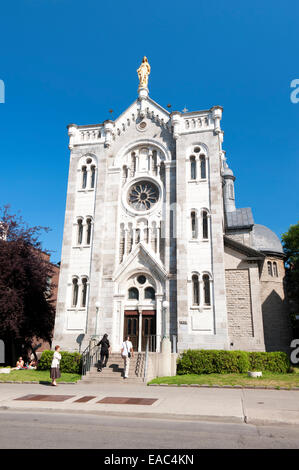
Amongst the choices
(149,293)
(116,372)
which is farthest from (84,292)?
(116,372)

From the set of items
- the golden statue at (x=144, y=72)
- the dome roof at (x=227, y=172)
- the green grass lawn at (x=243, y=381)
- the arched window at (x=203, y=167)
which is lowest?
the green grass lawn at (x=243, y=381)

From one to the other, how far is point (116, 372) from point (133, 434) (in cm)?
1217

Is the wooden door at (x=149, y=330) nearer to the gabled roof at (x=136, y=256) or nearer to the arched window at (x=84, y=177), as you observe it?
the gabled roof at (x=136, y=256)

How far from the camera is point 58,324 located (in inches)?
976

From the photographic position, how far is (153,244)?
25688 millimetres

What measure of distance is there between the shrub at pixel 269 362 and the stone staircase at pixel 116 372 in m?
6.54

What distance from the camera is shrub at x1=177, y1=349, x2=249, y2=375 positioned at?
19.9 meters

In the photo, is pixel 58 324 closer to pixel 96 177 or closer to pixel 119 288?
pixel 119 288

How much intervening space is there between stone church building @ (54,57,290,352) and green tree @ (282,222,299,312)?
11013 mm

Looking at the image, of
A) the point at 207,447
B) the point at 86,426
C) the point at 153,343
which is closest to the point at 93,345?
the point at 153,343

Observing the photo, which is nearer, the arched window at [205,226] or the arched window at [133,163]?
the arched window at [205,226]

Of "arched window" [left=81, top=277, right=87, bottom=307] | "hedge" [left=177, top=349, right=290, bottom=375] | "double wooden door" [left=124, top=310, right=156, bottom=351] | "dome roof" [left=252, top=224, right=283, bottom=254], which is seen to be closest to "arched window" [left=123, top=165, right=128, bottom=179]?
"arched window" [left=81, top=277, right=87, bottom=307]

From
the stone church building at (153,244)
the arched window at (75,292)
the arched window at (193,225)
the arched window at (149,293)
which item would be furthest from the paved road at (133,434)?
the arched window at (193,225)

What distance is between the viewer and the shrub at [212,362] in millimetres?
19891
